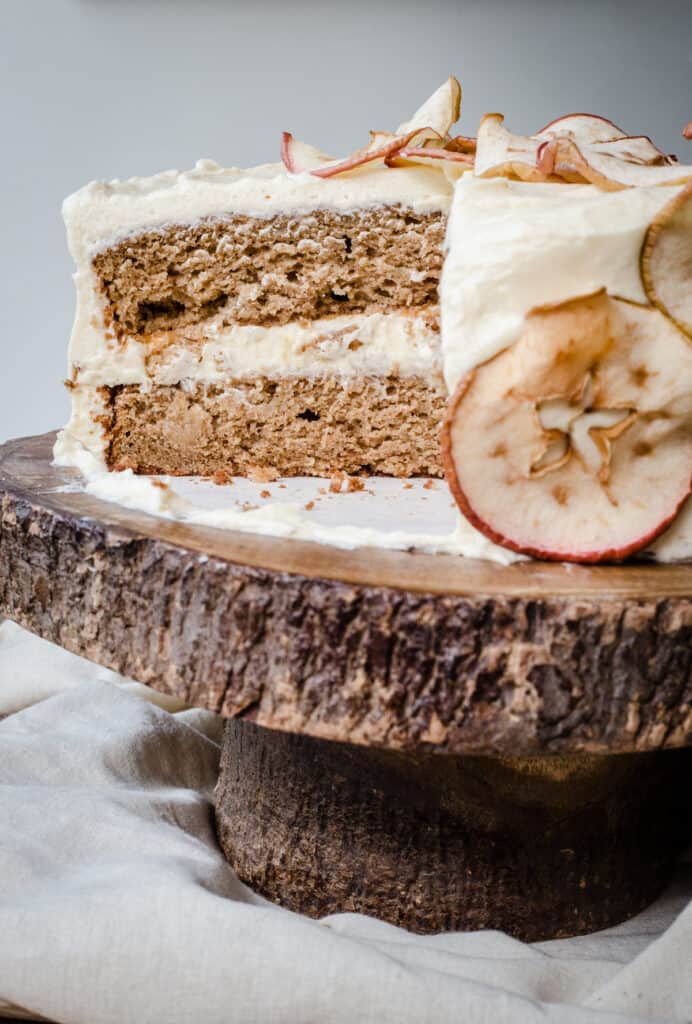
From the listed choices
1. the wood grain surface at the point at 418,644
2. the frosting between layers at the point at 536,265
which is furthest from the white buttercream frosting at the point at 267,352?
the wood grain surface at the point at 418,644

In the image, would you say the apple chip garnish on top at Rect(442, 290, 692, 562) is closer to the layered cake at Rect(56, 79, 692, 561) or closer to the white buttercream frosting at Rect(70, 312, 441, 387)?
the layered cake at Rect(56, 79, 692, 561)

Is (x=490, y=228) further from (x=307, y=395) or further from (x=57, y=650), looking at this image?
(x=57, y=650)

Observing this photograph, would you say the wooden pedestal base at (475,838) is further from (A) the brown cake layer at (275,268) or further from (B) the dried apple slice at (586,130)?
(B) the dried apple slice at (586,130)

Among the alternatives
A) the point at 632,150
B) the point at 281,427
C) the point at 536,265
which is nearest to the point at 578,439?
the point at 536,265

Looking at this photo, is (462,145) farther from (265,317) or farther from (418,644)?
(418,644)

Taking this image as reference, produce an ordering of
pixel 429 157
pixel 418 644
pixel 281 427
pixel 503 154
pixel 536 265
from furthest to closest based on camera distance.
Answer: pixel 281 427 → pixel 429 157 → pixel 503 154 → pixel 536 265 → pixel 418 644

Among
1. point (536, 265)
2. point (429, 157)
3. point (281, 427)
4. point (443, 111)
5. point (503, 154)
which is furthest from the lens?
point (281, 427)

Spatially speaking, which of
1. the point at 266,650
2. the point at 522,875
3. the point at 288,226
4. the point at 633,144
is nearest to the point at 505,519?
the point at 266,650
